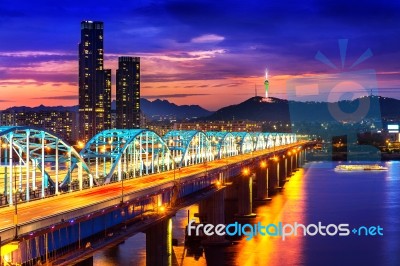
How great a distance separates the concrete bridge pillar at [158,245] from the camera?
1475 inches

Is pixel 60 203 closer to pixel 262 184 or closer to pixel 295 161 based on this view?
pixel 262 184

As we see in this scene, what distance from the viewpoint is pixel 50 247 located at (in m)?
24.3

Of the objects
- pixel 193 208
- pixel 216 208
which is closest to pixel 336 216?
pixel 193 208

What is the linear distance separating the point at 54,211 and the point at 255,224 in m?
41.1

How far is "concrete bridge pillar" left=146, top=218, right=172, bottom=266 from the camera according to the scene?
1475 inches

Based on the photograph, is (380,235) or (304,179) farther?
(304,179)

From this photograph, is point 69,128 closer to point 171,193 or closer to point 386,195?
point 386,195

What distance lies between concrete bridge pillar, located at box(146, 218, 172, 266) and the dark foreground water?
358 inches

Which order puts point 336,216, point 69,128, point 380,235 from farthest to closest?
point 69,128, point 336,216, point 380,235

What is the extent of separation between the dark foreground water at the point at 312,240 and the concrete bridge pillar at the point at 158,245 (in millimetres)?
9087

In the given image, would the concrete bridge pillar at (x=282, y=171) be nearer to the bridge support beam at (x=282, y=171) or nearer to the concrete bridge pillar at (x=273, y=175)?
the bridge support beam at (x=282, y=171)

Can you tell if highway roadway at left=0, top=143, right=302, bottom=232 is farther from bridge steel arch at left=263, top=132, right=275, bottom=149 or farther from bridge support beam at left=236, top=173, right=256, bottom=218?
bridge steel arch at left=263, top=132, right=275, bottom=149

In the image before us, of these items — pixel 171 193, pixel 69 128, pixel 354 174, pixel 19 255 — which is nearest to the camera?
pixel 19 255

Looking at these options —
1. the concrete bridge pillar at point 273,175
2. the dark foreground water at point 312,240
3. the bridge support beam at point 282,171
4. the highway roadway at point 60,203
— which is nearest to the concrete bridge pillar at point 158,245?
Result: the highway roadway at point 60,203
